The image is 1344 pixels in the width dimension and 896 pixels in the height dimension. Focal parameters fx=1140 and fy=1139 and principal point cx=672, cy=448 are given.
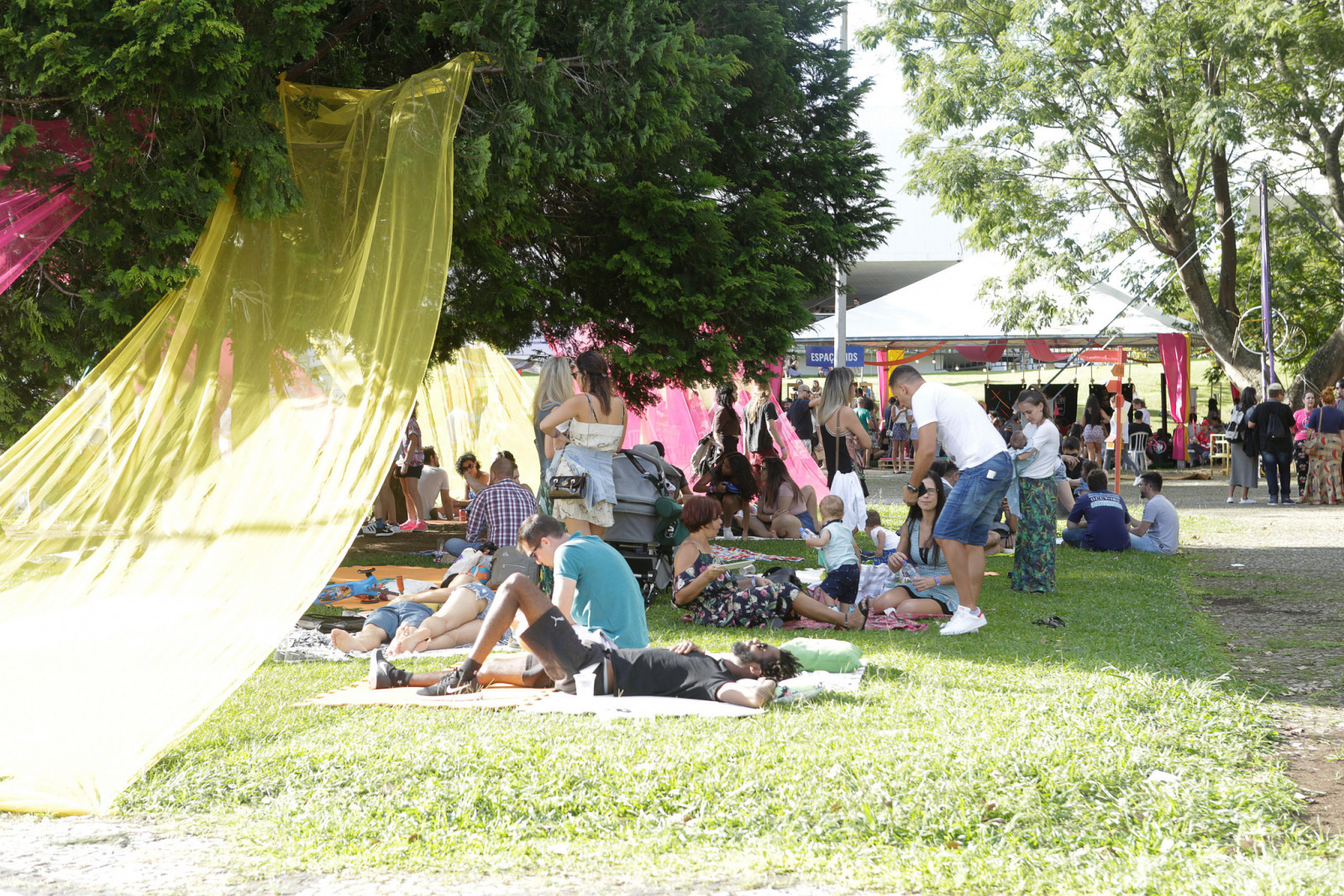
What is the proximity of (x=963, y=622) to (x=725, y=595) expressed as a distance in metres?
1.54

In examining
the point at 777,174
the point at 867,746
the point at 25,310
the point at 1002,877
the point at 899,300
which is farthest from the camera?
the point at 899,300

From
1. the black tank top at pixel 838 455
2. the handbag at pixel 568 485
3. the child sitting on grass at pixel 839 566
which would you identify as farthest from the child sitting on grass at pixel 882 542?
the handbag at pixel 568 485

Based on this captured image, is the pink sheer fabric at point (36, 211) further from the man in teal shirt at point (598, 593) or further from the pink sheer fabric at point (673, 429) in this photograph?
the pink sheer fabric at point (673, 429)

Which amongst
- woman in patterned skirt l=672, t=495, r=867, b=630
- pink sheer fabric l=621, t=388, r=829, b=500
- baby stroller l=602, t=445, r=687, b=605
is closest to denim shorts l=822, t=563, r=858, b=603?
woman in patterned skirt l=672, t=495, r=867, b=630

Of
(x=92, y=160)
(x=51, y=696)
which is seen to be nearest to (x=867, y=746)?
(x=51, y=696)

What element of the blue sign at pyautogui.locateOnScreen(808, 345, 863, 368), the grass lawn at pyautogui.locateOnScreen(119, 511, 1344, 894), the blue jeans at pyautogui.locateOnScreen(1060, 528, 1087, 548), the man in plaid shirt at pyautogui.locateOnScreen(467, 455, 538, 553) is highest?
the blue sign at pyautogui.locateOnScreen(808, 345, 863, 368)

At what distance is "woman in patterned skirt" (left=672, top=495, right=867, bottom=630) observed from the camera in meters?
7.46

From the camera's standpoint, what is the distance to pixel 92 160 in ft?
20.1

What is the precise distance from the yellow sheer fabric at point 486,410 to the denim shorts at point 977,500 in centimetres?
880

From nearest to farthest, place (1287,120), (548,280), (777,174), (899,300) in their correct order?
(548,280) < (777,174) < (1287,120) < (899,300)

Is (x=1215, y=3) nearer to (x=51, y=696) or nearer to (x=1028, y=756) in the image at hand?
(x=1028, y=756)

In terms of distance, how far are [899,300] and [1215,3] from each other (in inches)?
319

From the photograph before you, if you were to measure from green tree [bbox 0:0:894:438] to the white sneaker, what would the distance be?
3.36 m

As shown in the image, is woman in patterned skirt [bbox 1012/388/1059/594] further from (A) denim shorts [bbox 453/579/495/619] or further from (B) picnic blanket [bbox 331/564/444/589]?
(B) picnic blanket [bbox 331/564/444/589]
